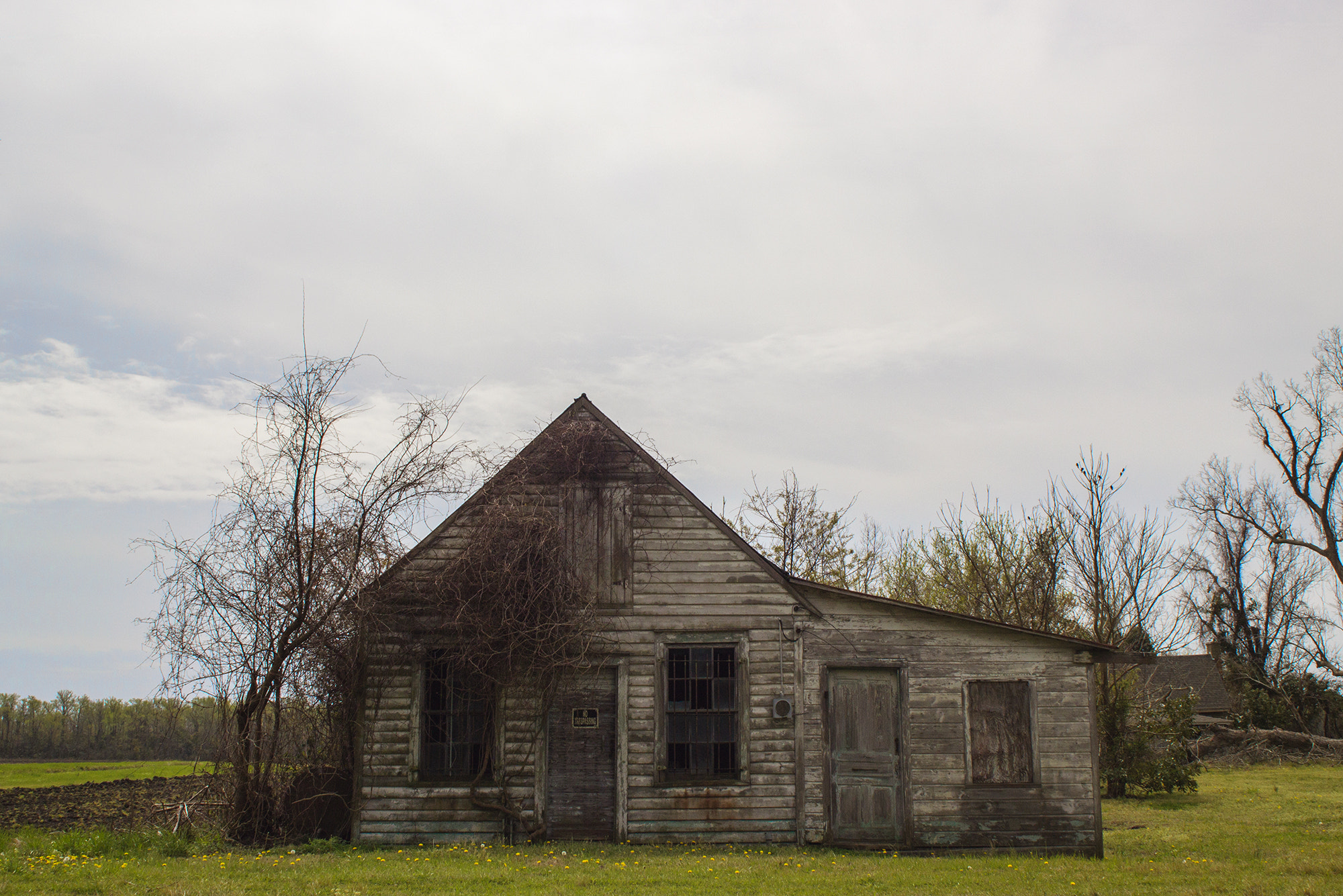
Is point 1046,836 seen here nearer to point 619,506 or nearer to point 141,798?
point 619,506

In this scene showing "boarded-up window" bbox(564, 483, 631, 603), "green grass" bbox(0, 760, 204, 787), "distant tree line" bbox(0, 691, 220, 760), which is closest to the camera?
"boarded-up window" bbox(564, 483, 631, 603)

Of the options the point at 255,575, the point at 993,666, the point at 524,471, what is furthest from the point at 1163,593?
the point at 255,575

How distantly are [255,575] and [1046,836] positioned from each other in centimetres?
1040

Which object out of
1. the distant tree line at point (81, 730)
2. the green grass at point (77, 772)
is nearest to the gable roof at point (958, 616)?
the green grass at point (77, 772)

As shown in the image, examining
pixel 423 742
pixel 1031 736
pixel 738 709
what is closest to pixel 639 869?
pixel 738 709

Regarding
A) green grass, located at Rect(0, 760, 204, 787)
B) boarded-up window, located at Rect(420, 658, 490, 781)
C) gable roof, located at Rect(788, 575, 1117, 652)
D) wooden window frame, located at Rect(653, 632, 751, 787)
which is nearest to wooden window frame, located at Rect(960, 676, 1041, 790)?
gable roof, located at Rect(788, 575, 1117, 652)

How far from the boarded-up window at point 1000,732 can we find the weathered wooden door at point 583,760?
458 centimetres

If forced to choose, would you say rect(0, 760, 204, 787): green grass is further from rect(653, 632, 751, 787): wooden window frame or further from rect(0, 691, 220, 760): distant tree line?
rect(653, 632, 751, 787): wooden window frame

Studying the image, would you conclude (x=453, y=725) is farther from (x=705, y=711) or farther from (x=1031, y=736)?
(x=1031, y=736)

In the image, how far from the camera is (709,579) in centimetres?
1226

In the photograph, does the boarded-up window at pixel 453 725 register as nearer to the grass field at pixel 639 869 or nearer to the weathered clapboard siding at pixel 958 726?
the grass field at pixel 639 869

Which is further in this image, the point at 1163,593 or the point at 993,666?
the point at 1163,593

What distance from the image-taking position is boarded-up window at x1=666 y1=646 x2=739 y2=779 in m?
11.9

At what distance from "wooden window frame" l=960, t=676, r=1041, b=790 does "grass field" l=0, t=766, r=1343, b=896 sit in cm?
93
